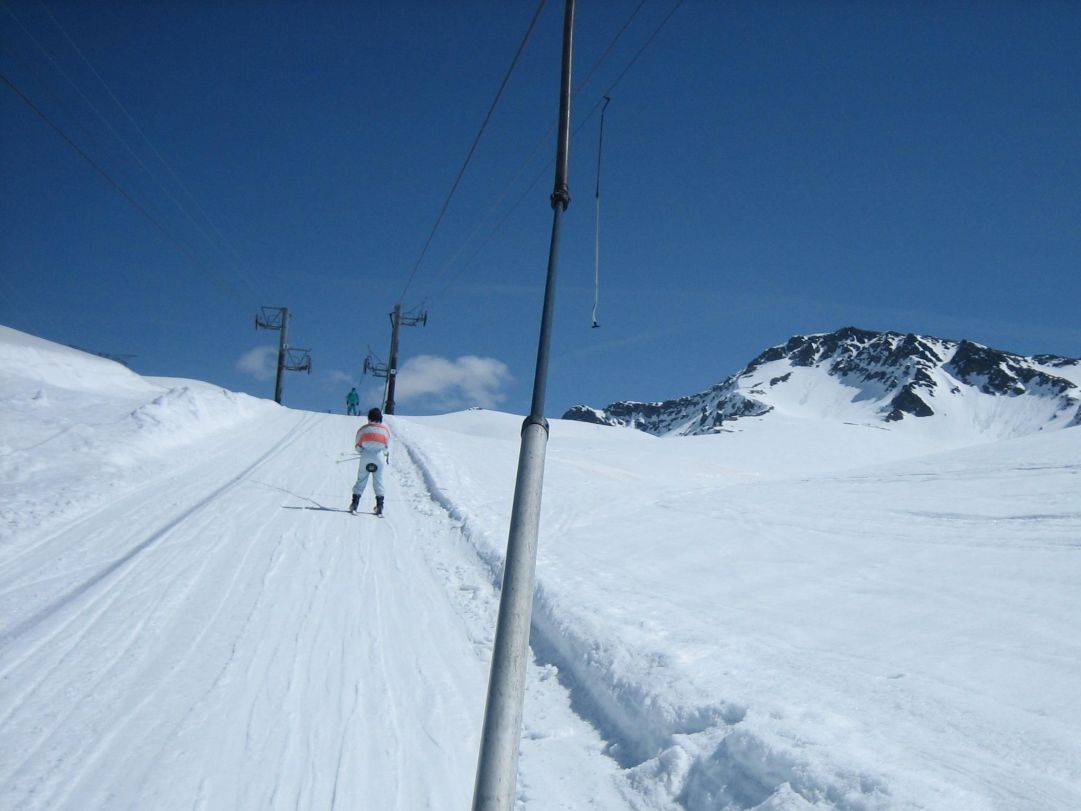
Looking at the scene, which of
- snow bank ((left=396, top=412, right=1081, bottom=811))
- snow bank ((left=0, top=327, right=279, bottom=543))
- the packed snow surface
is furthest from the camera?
snow bank ((left=0, top=327, right=279, bottom=543))

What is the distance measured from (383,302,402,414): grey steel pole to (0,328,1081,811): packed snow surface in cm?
3192

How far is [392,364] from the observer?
152ft

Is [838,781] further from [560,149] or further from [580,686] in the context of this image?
[560,149]

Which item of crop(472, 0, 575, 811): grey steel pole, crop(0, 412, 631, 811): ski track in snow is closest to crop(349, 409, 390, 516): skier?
crop(0, 412, 631, 811): ski track in snow

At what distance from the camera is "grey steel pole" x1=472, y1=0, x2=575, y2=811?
7.55 feet

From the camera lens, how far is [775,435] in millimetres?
34781

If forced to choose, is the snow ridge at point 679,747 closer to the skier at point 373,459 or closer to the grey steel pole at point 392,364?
the skier at point 373,459

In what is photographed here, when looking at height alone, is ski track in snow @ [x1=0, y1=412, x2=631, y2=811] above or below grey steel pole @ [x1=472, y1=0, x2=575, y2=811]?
below

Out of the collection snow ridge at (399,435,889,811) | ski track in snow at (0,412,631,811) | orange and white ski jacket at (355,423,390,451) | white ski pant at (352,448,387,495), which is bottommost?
ski track in snow at (0,412,631,811)

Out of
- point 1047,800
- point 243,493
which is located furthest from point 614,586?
point 243,493

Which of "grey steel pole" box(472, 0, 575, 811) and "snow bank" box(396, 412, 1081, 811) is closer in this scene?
"grey steel pole" box(472, 0, 575, 811)

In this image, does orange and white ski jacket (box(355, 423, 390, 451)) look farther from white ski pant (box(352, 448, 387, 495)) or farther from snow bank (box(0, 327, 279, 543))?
snow bank (box(0, 327, 279, 543))

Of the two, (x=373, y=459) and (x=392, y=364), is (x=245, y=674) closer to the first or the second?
(x=373, y=459)

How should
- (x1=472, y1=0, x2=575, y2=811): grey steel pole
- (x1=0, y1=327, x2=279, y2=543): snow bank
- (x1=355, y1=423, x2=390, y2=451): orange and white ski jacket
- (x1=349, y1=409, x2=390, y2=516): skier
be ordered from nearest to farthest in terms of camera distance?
(x1=472, y1=0, x2=575, y2=811): grey steel pole, (x1=0, y1=327, x2=279, y2=543): snow bank, (x1=349, y1=409, x2=390, y2=516): skier, (x1=355, y1=423, x2=390, y2=451): orange and white ski jacket
